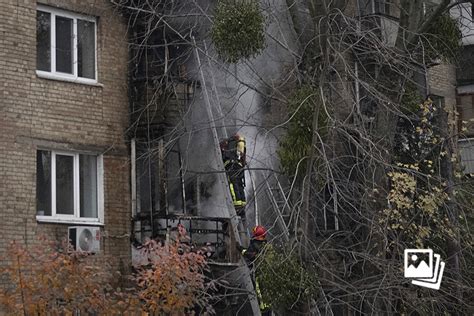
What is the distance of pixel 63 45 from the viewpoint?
18812mm

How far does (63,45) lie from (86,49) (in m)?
0.55

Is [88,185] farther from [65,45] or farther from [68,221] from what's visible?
[65,45]

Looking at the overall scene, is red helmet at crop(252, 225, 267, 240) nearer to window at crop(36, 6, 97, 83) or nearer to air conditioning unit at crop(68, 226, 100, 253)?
air conditioning unit at crop(68, 226, 100, 253)

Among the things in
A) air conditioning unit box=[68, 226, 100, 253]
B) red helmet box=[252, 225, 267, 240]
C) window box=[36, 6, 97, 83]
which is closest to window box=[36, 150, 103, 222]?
air conditioning unit box=[68, 226, 100, 253]

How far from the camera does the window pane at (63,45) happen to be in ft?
61.4

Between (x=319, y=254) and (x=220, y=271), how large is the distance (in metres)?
3.26

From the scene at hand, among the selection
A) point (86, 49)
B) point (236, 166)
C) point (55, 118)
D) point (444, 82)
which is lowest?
point (236, 166)

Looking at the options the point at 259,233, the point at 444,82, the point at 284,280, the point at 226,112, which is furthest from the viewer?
the point at 444,82

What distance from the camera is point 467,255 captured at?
1922cm

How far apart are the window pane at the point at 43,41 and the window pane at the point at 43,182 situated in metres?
1.57

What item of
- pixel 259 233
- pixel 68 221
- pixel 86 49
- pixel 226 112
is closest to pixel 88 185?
pixel 68 221

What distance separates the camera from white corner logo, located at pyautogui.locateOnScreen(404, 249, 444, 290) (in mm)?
10984

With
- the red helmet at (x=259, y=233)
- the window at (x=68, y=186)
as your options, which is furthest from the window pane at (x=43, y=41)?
the red helmet at (x=259, y=233)

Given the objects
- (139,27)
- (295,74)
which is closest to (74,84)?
(139,27)
